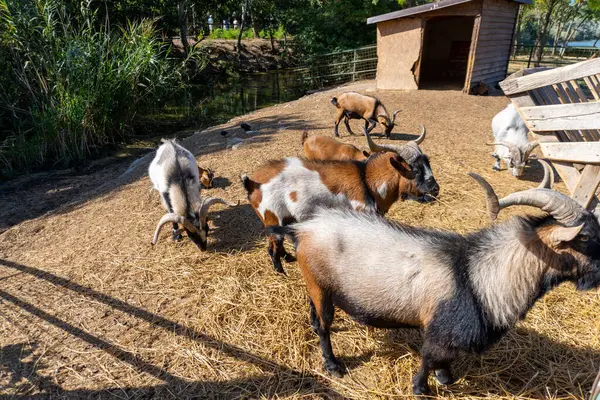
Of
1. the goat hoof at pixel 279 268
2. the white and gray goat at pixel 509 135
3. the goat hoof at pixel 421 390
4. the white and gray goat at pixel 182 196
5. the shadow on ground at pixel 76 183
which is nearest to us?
the goat hoof at pixel 421 390

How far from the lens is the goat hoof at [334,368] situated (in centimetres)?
277

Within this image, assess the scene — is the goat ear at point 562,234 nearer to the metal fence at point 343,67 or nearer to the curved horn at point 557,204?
the curved horn at point 557,204

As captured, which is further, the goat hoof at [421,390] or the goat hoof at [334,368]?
the goat hoof at [334,368]

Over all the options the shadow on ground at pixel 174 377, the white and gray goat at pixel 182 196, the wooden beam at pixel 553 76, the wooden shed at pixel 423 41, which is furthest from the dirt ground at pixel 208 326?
the wooden shed at pixel 423 41

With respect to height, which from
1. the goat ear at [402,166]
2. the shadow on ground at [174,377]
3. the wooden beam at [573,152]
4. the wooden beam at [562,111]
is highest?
the wooden beam at [562,111]

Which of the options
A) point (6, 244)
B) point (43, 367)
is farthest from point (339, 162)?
point (6, 244)

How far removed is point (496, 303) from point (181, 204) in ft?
12.3

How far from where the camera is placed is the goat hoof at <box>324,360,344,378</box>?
2.77 meters

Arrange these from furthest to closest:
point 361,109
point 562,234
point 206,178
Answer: point 361,109 → point 206,178 → point 562,234

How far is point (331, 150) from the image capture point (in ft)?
19.7

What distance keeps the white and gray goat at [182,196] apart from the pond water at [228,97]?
8.00m

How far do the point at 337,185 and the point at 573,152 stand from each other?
244 cm

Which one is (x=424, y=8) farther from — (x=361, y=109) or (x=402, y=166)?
(x=402, y=166)

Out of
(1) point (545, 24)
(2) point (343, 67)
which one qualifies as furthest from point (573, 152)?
(1) point (545, 24)
